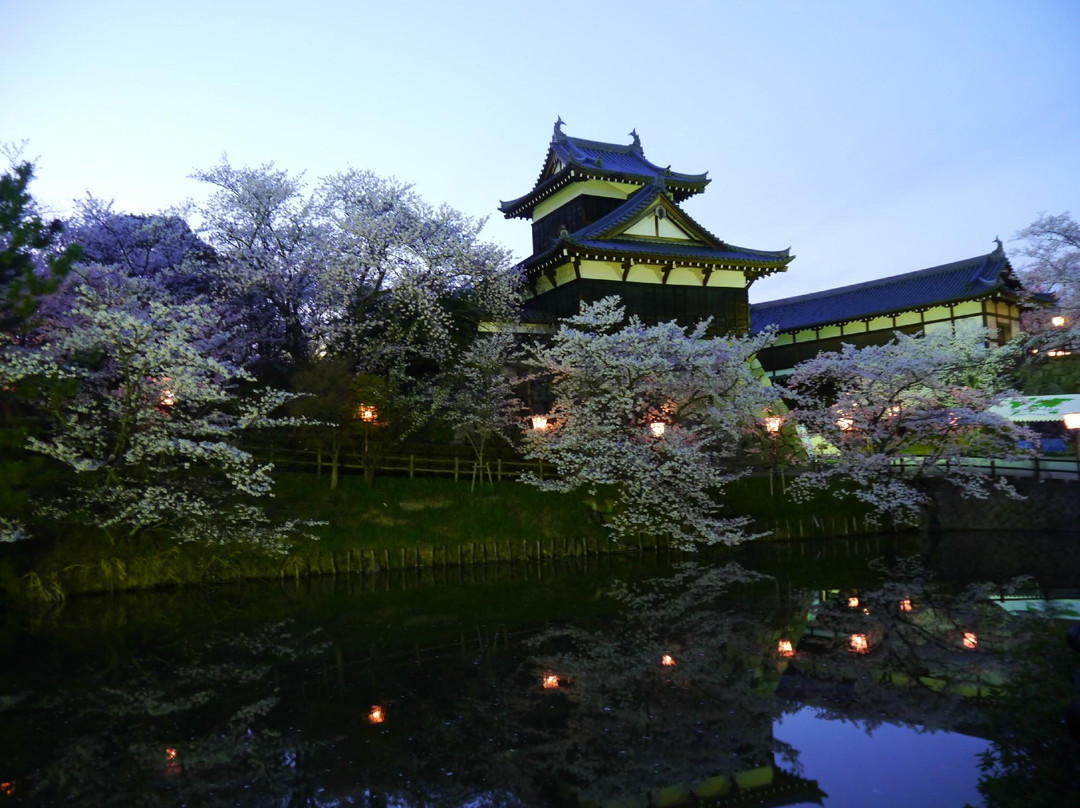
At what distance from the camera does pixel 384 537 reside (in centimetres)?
1988

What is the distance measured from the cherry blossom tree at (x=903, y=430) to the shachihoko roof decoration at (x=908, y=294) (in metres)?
6.50

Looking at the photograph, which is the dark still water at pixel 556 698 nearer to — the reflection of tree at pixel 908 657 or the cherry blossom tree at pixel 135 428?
the reflection of tree at pixel 908 657

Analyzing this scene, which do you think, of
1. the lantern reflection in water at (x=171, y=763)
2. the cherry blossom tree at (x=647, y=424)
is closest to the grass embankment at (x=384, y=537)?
the cherry blossom tree at (x=647, y=424)

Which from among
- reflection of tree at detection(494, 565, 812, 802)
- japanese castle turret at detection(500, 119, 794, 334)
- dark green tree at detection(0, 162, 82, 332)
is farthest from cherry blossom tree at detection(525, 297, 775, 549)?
dark green tree at detection(0, 162, 82, 332)

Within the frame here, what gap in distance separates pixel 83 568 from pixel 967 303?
107 feet

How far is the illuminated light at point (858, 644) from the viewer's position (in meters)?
10.6

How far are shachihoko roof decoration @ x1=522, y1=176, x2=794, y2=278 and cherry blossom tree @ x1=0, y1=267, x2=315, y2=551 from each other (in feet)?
40.6

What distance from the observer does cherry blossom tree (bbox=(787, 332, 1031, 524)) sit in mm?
23172

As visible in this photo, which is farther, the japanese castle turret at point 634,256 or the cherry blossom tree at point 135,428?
the japanese castle turret at point 634,256

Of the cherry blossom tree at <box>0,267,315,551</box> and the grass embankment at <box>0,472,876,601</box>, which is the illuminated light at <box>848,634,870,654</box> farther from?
the cherry blossom tree at <box>0,267,315,551</box>

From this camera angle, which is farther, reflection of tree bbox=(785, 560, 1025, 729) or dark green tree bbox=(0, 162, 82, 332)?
dark green tree bbox=(0, 162, 82, 332)

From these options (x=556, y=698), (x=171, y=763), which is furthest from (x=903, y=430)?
(x=171, y=763)

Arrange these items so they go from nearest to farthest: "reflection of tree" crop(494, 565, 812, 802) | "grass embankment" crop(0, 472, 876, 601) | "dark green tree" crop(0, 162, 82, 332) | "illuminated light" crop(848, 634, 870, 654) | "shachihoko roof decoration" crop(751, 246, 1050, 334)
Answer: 1. "reflection of tree" crop(494, 565, 812, 802)
2. "illuminated light" crop(848, 634, 870, 654)
3. "dark green tree" crop(0, 162, 82, 332)
4. "grass embankment" crop(0, 472, 876, 601)
5. "shachihoko roof decoration" crop(751, 246, 1050, 334)

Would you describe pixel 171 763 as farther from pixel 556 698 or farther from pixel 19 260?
pixel 19 260
